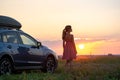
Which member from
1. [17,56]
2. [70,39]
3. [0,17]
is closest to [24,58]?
[17,56]

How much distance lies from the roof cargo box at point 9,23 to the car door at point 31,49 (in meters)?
0.66

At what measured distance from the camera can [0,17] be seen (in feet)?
59.6

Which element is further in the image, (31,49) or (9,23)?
(9,23)

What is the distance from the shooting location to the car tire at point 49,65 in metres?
19.0

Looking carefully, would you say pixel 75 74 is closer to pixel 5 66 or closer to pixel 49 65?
pixel 5 66

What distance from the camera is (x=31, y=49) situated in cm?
1820

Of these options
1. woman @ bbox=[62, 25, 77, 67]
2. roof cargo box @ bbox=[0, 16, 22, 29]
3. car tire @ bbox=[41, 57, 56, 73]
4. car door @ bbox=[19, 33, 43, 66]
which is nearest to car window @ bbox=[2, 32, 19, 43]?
car door @ bbox=[19, 33, 43, 66]

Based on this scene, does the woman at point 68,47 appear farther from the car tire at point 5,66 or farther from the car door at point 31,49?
the car tire at point 5,66

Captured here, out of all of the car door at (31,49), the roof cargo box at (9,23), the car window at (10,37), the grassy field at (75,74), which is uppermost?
the roof cargo box at (9,23)

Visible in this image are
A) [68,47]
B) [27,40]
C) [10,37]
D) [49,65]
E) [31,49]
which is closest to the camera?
[10,37]

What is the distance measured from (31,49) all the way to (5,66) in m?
1.89

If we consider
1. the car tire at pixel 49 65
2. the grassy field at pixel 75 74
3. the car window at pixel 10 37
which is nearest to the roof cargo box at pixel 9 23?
the car window at pixel 10 37

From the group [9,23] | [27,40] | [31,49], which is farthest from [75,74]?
[9,23]

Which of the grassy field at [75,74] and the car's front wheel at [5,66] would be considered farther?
the car's front wheel at [5,66]
